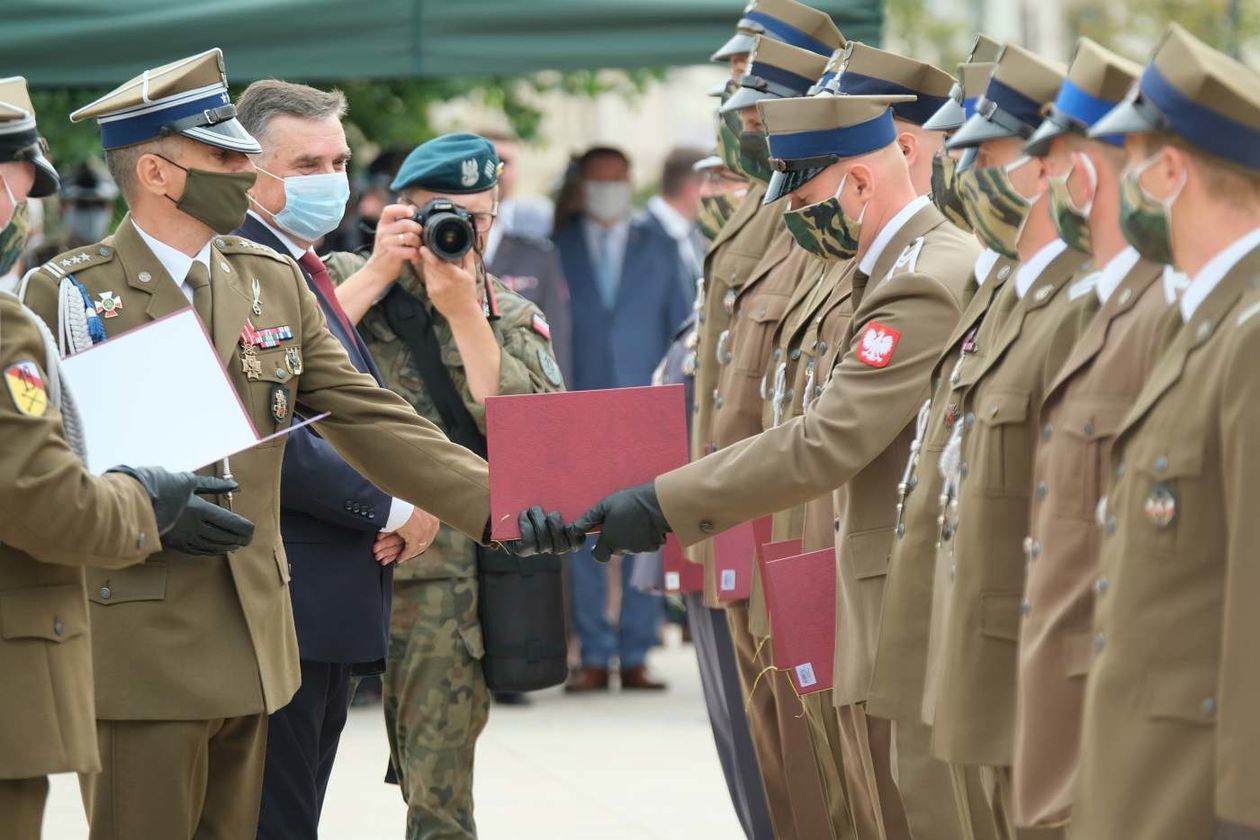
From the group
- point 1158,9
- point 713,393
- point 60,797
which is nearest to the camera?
point 713,393

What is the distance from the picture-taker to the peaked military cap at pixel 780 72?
5.73 meters

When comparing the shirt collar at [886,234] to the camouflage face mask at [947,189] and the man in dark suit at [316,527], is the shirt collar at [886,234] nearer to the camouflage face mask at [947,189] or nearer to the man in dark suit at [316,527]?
the camouflage face mask at [947,189]

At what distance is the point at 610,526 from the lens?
4.53m

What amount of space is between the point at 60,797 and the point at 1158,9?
18.5 meters

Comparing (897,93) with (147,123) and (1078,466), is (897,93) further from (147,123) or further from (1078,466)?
(1078,466)

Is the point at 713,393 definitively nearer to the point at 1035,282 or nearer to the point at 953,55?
the point at 1035,282

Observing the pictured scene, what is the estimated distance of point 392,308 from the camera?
552 centimetres

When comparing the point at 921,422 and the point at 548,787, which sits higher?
the point at 921,422

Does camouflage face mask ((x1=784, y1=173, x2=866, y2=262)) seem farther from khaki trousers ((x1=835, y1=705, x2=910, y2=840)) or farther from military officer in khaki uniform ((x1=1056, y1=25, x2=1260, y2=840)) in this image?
military officer in khaki uniform ((x1=1056, y1=25, x2=1260, y2=840))

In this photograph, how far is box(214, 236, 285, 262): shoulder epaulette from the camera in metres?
4.45

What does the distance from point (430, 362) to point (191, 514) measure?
1.72 metres

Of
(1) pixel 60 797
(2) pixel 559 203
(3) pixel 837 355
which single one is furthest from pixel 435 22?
(3) pixel 837 355

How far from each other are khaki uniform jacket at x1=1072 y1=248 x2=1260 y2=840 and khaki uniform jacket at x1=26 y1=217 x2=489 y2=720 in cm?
181

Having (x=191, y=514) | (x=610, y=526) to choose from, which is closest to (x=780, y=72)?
(x=610, y=526)
